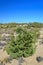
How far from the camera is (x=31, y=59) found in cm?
1848

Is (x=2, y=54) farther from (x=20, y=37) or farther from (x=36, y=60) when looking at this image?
(x=36, y=60)

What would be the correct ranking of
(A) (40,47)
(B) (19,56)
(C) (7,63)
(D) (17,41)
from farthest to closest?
(A) (40,47)
(D) (17,41)
(B) (19,56)
(C) (7,63)

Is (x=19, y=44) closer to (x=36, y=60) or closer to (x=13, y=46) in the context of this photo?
(x=13, y=46)

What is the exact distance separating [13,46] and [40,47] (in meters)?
3.27

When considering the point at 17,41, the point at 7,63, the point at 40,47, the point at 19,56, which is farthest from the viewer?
the point at 40,47

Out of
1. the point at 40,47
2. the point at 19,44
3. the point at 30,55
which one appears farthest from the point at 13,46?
the point at 40,47

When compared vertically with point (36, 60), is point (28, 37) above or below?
above

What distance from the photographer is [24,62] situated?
17.9 metres

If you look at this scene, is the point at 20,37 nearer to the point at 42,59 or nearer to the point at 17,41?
the point at 17,41

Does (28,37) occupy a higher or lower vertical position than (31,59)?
higher

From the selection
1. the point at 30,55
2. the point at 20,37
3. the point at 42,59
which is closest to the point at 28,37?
the point at 20,37

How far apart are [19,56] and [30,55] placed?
109 centimetres

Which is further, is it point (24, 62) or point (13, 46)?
point (13, 46)

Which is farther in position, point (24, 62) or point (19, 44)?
A: point (19, 44)
